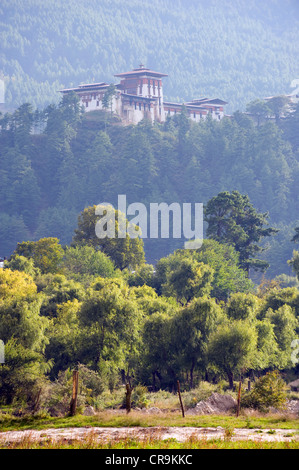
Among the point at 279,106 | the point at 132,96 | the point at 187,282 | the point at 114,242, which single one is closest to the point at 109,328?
the point at 187,282

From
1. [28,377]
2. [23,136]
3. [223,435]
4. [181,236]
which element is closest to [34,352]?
[28,377]

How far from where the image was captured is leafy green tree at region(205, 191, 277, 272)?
81938mm

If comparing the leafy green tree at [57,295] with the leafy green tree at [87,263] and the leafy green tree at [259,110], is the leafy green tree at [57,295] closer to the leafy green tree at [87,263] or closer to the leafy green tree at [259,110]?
the leafy green tree at [87,263]

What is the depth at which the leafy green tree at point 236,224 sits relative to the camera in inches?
3226

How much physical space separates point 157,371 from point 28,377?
34.5ft

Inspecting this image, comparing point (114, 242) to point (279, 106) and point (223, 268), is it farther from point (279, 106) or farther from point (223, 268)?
point (279, 106)

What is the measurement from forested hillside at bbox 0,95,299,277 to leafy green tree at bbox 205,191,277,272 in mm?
60923

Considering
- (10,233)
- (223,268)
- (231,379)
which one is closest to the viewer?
(231,379)

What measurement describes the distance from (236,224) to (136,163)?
2839 inches

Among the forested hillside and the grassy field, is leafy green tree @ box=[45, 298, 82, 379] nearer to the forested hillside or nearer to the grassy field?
the grassy field

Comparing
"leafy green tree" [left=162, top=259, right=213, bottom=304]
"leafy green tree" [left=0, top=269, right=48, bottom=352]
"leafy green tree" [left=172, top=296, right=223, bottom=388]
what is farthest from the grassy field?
"leafy green tree" [left=162, top=259, right=213, bottom=304]

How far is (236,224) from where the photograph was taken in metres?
83.5

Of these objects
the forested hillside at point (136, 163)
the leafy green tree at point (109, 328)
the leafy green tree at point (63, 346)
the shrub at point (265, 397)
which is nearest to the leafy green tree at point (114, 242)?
the leafy green tree at point (63, 346)

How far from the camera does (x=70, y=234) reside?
138m
